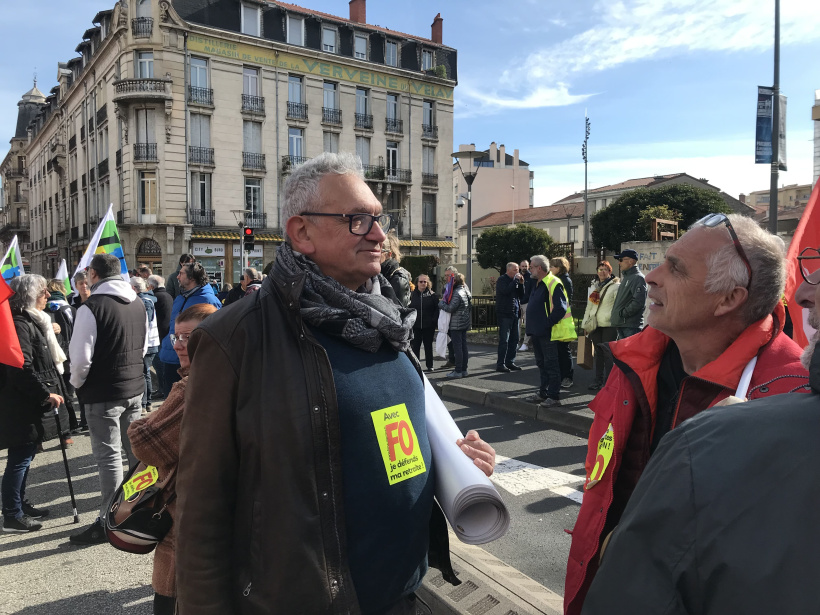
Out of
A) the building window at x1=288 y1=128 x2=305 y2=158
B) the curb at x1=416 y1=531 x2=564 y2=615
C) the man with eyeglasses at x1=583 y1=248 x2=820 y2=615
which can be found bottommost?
the curb at x1=416 y1=531 x2=564 y2=615

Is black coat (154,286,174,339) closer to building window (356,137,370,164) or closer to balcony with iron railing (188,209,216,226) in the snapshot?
balcony with iron railing (188,209,216,226)

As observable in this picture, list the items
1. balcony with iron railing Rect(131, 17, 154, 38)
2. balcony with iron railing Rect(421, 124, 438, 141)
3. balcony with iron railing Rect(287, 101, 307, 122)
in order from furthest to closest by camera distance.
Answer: balcony with iron railing Rect(421, 124, 438, 141), balcony with iron railing Rect(287, 101, 307, 122), balcony with iron railing Rect(131, 17, 154, 38)

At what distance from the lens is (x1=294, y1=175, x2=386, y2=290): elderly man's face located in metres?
1.80

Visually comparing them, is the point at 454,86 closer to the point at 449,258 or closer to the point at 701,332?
the point at 449,258

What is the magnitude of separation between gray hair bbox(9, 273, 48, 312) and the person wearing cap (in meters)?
6.35

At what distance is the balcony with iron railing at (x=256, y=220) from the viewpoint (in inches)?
1289

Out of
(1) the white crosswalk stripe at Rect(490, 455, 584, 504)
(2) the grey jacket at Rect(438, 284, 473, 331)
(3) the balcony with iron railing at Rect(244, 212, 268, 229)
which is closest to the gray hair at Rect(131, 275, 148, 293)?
(2) the grey jacket at Rect(438, 284, 473, 331)

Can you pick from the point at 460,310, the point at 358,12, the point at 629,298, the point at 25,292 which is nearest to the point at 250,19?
the point at 358,12

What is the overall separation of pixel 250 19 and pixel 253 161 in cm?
792

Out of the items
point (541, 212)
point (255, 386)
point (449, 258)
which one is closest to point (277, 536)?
point (255, 386)

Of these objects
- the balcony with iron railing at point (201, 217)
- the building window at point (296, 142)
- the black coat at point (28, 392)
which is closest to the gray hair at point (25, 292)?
the black coat at point (28, 392)

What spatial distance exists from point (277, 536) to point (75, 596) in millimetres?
2661

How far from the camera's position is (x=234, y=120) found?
106 feet

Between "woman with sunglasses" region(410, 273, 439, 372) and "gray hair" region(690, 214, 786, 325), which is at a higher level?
"gray hair" region(690, 214, 786, 325)
